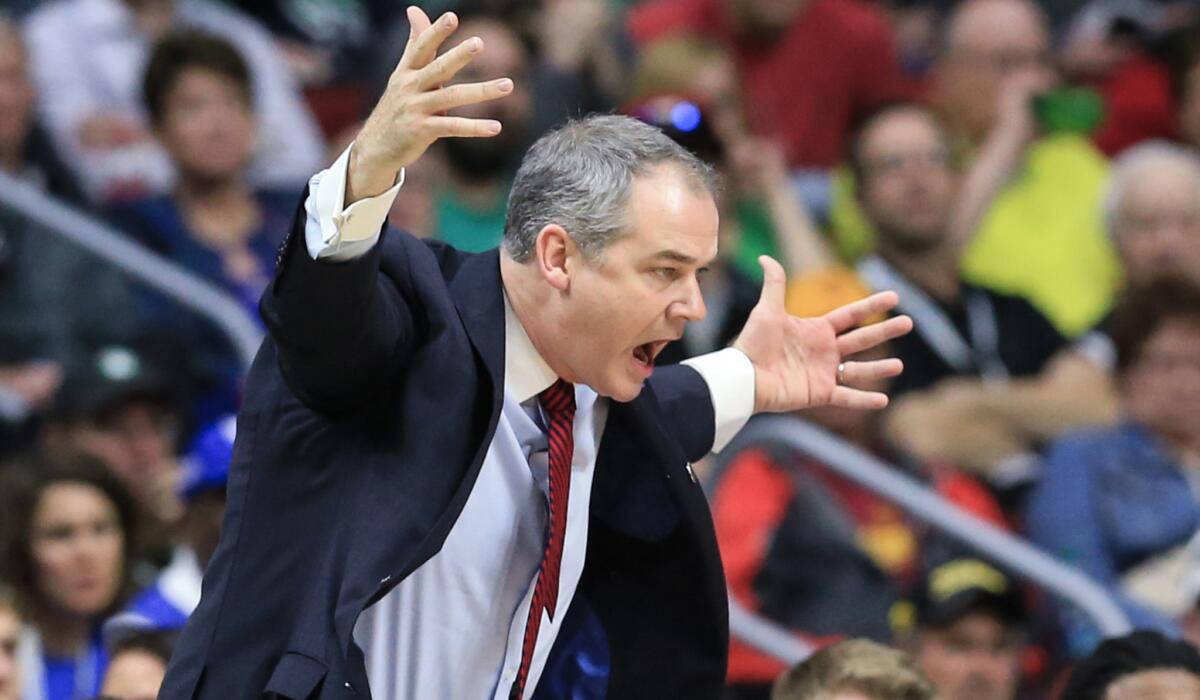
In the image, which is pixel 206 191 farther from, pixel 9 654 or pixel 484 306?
Answer: pixel 484 306

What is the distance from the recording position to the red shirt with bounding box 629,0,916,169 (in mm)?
7070

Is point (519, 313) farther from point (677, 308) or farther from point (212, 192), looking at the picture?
point (212, 192)

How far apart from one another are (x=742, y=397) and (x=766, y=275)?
0.70 feet

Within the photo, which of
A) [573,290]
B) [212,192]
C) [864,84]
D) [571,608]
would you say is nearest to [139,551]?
[212,192]

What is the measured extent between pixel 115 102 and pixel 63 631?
216 cm

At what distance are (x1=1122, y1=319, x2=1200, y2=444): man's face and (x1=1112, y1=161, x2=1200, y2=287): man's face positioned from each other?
28.5 inches

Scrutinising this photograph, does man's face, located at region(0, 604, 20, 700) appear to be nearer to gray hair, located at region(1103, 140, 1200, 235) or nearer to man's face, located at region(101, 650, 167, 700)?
man's face, located at region(101, 650, 167, 700)

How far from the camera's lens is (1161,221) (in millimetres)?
6406

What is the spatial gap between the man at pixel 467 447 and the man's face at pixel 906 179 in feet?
10.1

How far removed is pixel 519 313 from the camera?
304cm

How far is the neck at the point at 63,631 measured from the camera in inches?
193

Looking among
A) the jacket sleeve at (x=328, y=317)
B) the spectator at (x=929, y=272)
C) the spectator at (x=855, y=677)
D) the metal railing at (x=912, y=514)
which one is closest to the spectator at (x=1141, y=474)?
the metal railing at (x=912, y=514)


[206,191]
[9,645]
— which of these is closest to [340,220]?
[9,645]

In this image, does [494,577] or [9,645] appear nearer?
[494,577]
